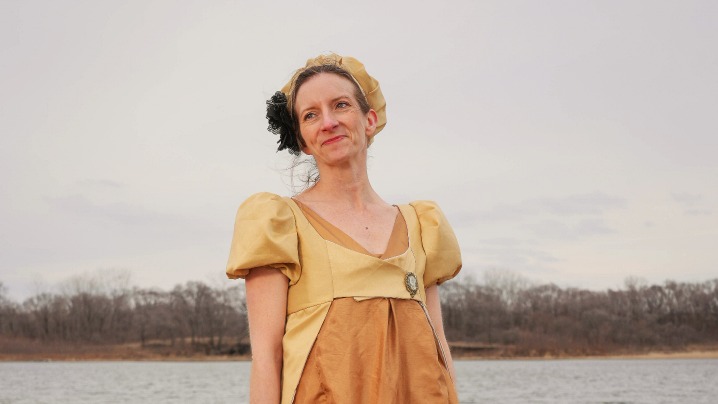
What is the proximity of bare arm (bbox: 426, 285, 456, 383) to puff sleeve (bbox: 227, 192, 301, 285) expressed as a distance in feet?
1.68

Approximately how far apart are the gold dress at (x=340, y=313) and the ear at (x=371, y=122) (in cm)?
37

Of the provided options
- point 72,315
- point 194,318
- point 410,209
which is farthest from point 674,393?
point 72,315

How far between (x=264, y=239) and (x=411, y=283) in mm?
483

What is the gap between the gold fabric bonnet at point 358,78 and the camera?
9.07ft

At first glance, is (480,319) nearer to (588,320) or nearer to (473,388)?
(588,320)

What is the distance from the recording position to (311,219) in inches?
103

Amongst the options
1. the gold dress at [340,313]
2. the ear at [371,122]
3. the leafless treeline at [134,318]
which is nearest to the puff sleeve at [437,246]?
the gold dress at [340,313]

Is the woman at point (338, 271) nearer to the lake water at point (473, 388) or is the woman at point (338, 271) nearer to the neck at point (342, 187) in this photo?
the neck at point (342, 187)

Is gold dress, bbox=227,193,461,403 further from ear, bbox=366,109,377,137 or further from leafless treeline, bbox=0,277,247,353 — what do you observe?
leafless treeline, bbox=0,277,247,353

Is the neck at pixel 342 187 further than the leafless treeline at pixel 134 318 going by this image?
No

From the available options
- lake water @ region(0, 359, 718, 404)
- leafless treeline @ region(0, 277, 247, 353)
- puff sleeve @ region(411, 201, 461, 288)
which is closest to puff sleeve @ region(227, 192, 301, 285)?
puff sleeve @ region(411, 201, 461, 288)

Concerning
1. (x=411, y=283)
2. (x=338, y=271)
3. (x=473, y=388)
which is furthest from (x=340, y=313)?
(x=473, y=388)

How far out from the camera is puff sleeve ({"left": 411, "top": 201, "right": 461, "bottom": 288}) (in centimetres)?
275

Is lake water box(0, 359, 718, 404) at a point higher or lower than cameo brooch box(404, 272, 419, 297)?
lower
